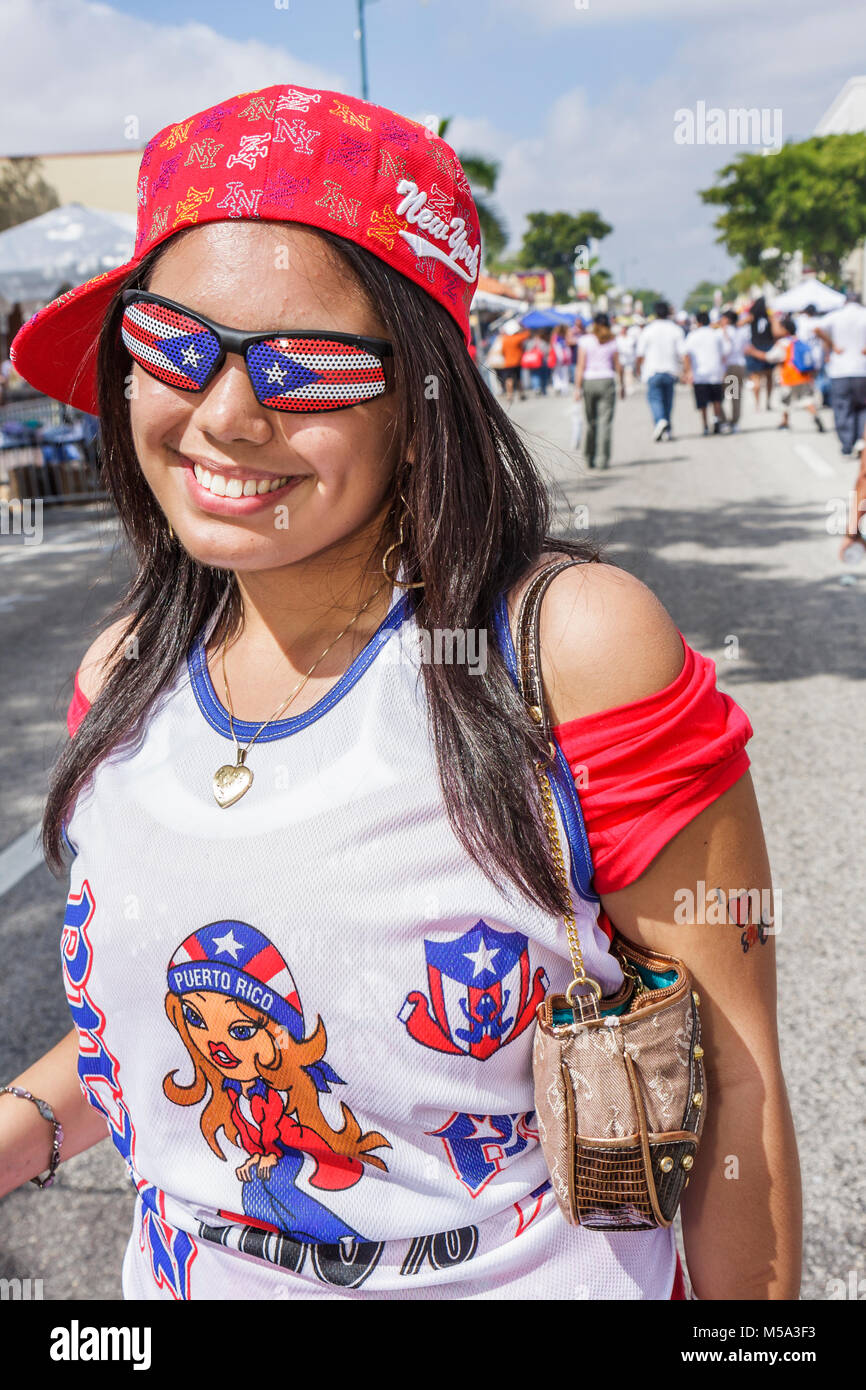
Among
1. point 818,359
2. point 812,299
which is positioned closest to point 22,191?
point 812,299

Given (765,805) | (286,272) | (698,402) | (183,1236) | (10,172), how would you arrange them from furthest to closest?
(10,172), (698,402), (765,805), (183,1236), (286,272)

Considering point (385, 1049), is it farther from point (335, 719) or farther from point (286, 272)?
point (286, 272)

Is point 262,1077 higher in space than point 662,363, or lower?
lower

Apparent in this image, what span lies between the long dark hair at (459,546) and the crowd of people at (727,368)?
590cm

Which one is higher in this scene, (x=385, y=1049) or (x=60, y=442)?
(x=60, y=442)

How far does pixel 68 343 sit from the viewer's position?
1587 millimetres

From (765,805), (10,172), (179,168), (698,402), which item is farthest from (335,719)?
(10,172)

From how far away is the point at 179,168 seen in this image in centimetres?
125

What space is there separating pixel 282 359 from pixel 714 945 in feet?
2.45

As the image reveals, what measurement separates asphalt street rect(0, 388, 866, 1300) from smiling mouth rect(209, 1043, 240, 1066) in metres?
0.77

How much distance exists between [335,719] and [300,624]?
0.57ft

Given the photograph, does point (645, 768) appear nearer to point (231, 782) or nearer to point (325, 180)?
point (231, 782)

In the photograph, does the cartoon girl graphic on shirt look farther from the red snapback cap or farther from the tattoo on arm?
the red snapback cap
